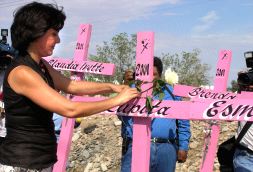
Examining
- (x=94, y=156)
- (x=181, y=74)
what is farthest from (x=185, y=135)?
(x=181, y=74)

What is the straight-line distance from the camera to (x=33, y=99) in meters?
2.55

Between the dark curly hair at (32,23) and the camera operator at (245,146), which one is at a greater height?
the dark curly hair at (32,23)

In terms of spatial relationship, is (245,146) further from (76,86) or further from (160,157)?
(76,86)

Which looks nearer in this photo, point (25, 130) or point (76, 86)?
point (25, 130)

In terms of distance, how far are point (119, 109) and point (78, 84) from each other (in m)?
0.40

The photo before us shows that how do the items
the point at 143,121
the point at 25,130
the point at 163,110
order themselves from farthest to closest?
the point at 143,121 → the point at 163,110 → the point at 25,130

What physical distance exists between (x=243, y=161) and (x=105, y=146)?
270 inches

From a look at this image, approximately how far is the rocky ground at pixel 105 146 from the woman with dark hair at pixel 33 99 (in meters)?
6.03

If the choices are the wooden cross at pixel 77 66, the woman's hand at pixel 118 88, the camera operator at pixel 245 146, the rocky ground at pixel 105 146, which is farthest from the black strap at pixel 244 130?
the rocky ground at pixel 105 146

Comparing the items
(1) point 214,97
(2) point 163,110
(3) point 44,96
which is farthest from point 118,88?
(1) point 214,97

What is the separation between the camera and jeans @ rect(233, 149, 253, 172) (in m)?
3.83

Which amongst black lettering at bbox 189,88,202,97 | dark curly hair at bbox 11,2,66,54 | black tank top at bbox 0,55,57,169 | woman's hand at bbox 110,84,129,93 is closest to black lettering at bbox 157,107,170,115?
woman's hand at bbox 110,84,129,93

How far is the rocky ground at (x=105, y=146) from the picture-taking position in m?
9.23

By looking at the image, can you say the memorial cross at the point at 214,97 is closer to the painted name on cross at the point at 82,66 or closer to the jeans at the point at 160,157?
the jeans at the point at 160,157
